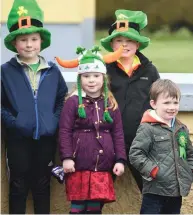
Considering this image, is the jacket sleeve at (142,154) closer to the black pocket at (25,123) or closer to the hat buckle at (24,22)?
the black pocket at (25,123)

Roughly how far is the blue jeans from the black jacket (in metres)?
0.44

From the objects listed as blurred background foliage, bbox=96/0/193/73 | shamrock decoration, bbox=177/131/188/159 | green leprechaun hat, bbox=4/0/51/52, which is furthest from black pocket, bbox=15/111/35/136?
blurred background foliage, bbox=96/0/193/73

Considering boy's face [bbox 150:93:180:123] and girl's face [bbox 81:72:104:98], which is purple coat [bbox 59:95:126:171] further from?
boy's face [bbox 150:93:180:123]

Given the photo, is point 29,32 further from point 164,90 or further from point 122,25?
point 164,90

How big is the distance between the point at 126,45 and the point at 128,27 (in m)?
0.12

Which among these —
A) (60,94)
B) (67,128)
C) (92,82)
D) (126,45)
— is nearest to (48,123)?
(67,128)

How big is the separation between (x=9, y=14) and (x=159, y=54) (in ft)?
15.4

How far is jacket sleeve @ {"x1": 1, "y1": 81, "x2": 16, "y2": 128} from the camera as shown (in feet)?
16.4

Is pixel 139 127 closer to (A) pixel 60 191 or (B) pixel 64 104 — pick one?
(B) pixel 64 104

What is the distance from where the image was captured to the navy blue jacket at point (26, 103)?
5.00m

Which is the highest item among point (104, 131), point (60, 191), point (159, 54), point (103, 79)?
point (159, 54)

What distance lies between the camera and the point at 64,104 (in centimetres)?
508

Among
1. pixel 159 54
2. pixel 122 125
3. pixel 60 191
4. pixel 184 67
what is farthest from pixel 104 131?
pixel 159 54

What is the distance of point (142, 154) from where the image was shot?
480 cm
